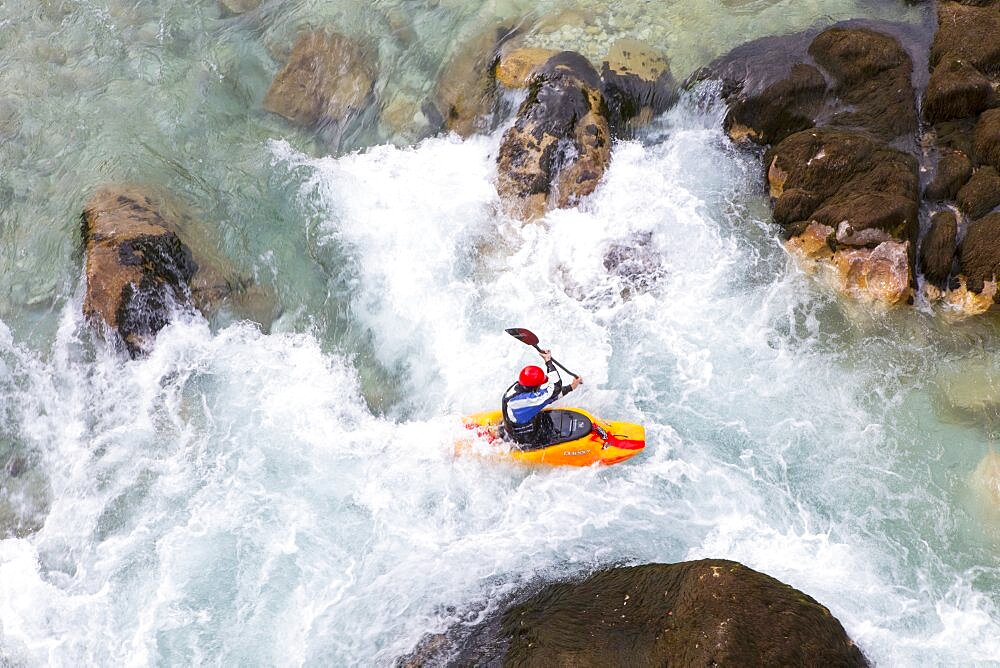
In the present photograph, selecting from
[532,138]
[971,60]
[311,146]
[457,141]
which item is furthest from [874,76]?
[311,146]

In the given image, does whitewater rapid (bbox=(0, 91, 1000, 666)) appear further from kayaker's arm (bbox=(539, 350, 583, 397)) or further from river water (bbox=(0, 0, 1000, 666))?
kayaker's arm (bbox=(539, 350, 583, 397))

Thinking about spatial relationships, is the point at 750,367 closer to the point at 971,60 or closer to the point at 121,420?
the point at 971,60

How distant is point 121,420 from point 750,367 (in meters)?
6.39

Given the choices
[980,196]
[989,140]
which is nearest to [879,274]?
[980,196]

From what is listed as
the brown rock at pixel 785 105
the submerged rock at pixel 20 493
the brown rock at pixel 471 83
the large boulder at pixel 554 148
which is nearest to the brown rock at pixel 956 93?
the brown rock at pixel 785 105

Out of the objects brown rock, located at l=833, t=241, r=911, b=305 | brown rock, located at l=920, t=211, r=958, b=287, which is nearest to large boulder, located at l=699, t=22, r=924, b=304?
brown rock, located at l=833, t=241, r=911, b=305

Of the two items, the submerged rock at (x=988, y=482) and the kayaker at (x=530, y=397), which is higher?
the kayaker at (x=530, y=397)

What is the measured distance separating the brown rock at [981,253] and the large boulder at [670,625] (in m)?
4.26

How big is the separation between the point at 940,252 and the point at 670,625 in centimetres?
521

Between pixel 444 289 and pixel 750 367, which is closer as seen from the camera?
pixel 750 367

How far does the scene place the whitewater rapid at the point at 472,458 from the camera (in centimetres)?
664

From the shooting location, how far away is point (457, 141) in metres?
10.2

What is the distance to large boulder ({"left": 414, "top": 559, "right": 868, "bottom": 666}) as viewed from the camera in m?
5.30

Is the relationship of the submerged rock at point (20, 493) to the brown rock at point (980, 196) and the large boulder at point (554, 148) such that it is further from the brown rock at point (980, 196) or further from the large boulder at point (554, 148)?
the brown rock at point (980, 196)
